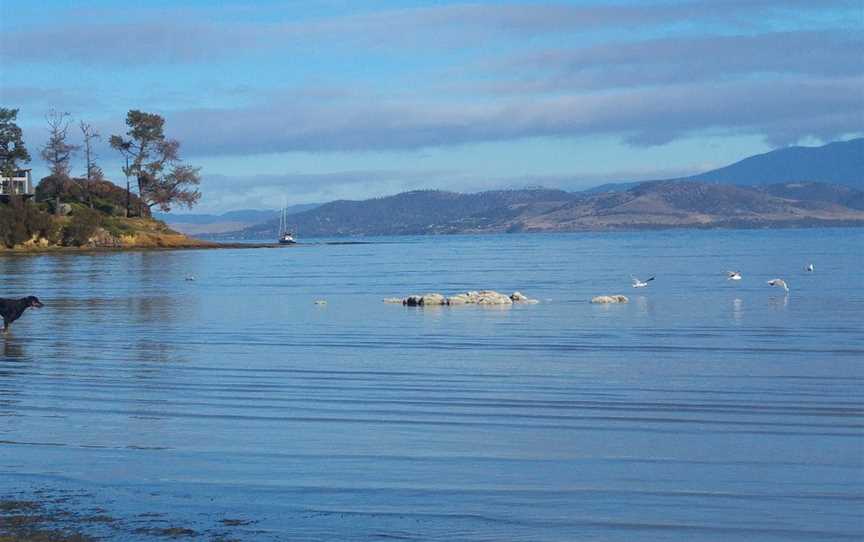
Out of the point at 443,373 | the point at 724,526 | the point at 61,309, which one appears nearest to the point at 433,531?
the point at 724,526

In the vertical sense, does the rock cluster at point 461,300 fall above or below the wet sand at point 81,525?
above

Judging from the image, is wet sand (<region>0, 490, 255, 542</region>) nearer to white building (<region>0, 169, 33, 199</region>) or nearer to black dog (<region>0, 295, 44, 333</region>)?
black dog (<region>0, 295, 44, 333</region>)

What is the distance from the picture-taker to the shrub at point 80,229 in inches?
3925

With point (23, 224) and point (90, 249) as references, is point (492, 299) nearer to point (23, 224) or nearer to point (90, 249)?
point (23, 224)

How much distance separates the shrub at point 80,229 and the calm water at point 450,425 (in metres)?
75.1

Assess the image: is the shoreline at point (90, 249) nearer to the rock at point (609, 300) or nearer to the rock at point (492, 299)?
the rock at point (492, 299)

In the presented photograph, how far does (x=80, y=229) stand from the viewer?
10019cm

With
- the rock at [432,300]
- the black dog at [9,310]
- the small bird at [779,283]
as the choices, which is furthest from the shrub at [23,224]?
the black dog at [9,310]

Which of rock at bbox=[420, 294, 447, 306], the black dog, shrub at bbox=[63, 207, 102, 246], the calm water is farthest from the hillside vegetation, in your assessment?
the black dog

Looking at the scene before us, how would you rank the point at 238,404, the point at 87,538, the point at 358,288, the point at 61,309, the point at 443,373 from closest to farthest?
the point at 87,538
the point at 238,404
the point at 443,373
the point at 61,309
the point at 358,288

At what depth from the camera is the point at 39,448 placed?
11.4 metres

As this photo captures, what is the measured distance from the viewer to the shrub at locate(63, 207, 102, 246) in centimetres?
9969

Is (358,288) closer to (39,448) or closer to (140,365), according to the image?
(140,365)

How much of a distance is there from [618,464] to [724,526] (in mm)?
2112
